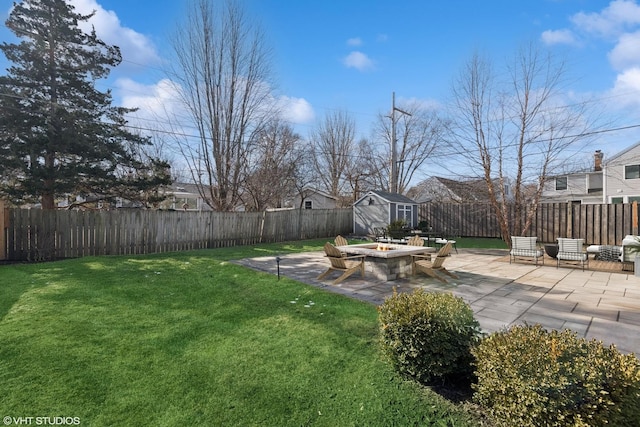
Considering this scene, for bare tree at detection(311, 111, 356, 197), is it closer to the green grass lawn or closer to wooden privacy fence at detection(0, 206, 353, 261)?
wooden privacy fence at detection(0, 206, 353, 261)

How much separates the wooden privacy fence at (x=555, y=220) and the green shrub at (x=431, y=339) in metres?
12.1

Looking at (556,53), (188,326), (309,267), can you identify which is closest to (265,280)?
(309,267)

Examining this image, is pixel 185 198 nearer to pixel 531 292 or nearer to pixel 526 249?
pixel 526 249

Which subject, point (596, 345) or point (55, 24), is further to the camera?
point (55, 24)

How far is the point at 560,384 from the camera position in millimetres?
1700

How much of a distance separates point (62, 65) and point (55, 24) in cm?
135

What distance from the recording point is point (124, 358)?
303 centimetres

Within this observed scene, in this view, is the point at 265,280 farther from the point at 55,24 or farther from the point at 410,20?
the point at 55,24

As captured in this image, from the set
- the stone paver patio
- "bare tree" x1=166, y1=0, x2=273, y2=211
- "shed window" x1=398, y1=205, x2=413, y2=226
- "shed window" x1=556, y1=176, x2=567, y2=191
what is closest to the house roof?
"shed window" x1=556, y1=176, x2=567, y2=191

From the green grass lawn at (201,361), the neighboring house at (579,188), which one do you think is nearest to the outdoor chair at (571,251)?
the green grass lawn at (201,361)

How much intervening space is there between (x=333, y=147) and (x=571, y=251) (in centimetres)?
2370

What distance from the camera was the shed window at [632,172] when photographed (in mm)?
17984

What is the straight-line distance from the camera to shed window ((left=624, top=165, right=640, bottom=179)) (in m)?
18.0

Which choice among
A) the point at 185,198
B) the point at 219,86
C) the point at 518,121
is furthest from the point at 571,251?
the point at 185,198
